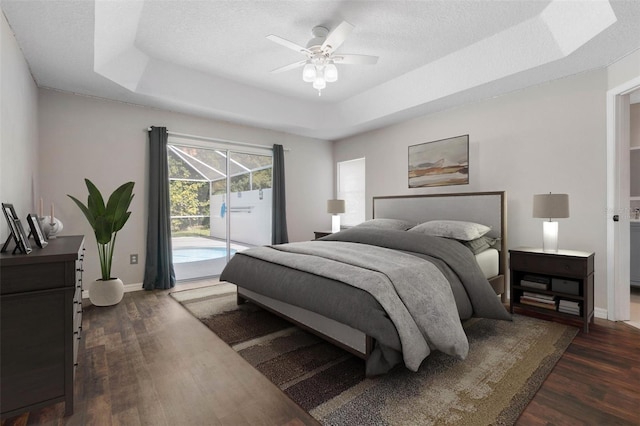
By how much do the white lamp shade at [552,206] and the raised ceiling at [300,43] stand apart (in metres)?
1.23

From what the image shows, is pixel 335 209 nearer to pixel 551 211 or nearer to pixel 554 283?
pixel 551 211

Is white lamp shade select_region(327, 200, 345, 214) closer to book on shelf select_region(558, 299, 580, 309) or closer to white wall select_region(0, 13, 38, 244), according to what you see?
book on shelf select_region(558, 299, 580, 309)

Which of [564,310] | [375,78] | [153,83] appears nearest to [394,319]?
[564,310]

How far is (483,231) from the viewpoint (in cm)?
326

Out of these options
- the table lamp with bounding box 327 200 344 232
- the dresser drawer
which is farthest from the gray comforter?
the table lamp with bounding box 327 200 344 232

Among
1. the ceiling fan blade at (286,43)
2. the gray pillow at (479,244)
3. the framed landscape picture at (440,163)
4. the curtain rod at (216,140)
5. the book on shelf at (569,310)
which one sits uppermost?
the ceiling fan blade at (286,43)

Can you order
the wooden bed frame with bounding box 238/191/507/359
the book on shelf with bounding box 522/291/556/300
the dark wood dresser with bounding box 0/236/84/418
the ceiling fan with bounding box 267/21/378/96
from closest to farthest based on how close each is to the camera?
the dark wood dresser with bounding box 0/236/84/418
the wooden bed frame with bounding box 238/191/507/359
the ceiling fan with bounding box 267/21/378/96
the book on shelf with bounding box 522/291/556/300

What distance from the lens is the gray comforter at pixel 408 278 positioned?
1.82m

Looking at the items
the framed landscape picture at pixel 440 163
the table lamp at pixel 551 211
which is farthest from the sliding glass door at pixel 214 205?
the table lamp at pixel 551 211

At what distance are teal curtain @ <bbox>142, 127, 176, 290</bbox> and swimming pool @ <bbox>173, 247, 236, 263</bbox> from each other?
0.40 metres

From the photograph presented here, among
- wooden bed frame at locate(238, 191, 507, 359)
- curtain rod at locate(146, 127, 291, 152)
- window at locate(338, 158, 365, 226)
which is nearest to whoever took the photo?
wooden bed frame at locate(238, 191, 507, 359)

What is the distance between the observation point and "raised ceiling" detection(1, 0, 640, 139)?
7.89ft

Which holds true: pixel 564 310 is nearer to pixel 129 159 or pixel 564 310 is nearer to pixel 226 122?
pixel 226 122

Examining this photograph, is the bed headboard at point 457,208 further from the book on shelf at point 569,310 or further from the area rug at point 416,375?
the area rug at point 416,375
